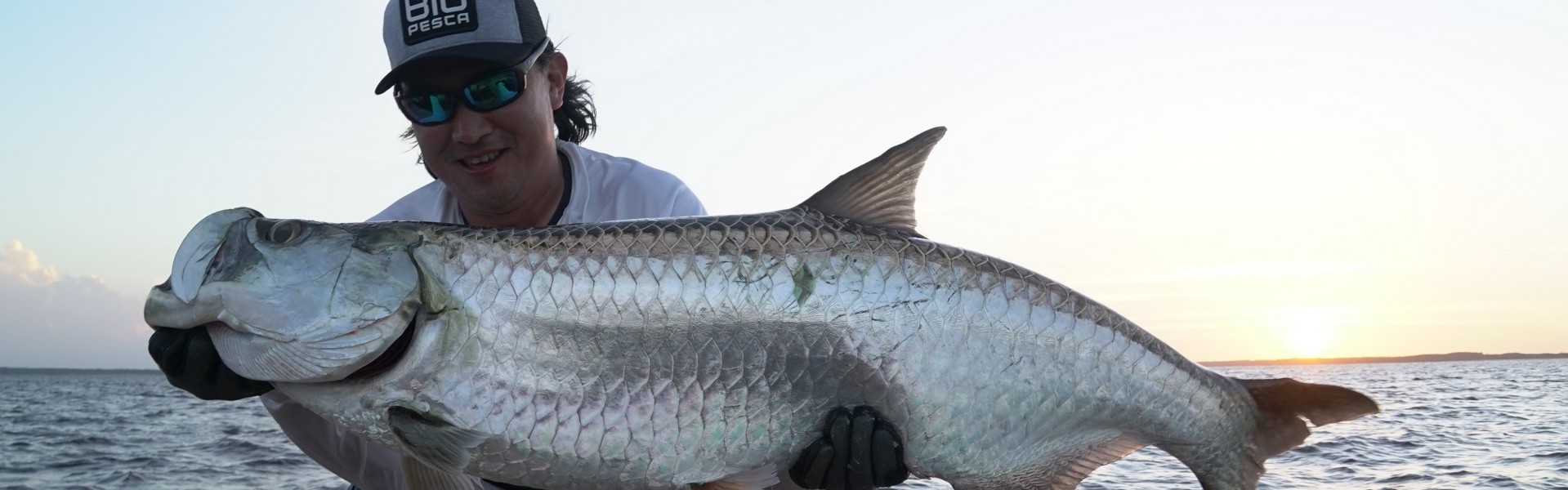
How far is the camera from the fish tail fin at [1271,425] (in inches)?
134

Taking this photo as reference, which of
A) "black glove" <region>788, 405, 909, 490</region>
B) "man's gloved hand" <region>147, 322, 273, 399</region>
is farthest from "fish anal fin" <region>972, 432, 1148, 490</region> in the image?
"man's gloved hand" <region>147, 322, 273, 399</region>

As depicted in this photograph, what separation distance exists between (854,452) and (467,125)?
2022 millimetres

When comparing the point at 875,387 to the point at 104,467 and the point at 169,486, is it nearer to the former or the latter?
the point at 169,486

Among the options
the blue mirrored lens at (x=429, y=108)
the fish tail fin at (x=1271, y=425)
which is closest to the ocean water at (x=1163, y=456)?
the fish tail fin at (x=1271, y=425)

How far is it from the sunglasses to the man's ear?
492 mm

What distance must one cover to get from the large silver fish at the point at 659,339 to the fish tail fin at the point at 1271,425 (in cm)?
44

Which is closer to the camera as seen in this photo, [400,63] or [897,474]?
[897,474]

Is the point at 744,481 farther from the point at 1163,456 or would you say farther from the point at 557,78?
the point at 1163,456

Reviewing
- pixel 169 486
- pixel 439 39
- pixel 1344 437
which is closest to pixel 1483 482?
pixel 1344 437

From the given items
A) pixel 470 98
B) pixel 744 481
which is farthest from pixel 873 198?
pixel 470 98

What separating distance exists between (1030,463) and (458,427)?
68.6 inches

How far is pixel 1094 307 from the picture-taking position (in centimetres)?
327

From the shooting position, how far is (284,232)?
111 inches

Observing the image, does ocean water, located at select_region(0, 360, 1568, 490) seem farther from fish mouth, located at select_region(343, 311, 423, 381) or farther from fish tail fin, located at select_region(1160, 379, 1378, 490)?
fish mouth, located at select_region(343, 311, 423, 381)
